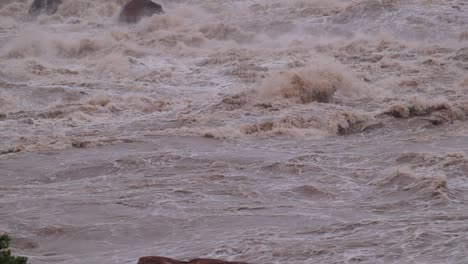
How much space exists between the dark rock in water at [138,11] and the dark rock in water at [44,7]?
14.7 feet

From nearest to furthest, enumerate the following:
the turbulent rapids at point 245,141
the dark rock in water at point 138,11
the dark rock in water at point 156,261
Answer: the dark rock in water at point 156,261
the turbulent rapids at point 245,141
the dark rock in water at point 138,11

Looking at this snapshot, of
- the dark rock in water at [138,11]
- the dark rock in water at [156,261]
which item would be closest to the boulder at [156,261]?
the dark rock in water at [156,261]

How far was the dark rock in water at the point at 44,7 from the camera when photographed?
29906mm

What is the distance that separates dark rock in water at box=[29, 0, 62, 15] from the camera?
2991 centimetres

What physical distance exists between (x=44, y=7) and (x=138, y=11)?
19.2ft

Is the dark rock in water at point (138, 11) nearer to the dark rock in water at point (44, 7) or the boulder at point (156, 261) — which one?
the dark rock in water at point (44, 7)

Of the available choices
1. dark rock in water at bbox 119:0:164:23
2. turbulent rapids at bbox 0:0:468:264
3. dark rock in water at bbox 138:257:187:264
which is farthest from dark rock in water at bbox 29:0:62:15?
dark rock in water at bbox 138:257:187:264

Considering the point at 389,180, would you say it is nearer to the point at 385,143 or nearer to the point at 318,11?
the point at 385,143

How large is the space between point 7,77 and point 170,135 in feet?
23.6

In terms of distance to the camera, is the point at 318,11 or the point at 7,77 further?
the point at 318,11

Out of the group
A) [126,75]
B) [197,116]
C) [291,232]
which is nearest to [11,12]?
[126,75]

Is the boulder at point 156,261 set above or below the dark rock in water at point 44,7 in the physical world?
below

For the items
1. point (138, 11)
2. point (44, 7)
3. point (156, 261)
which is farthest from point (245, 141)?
point (44, 7)

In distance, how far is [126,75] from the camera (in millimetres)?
17594
